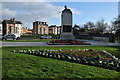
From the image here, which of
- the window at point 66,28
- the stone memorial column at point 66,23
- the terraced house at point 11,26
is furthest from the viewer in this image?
the terraced house at point 11,26

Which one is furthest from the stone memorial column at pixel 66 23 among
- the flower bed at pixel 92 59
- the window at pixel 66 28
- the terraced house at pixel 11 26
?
the terraced house at pixel 11 26

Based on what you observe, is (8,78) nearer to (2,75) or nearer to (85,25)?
(2,75)

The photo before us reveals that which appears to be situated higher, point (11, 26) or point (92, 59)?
point (11, 26)

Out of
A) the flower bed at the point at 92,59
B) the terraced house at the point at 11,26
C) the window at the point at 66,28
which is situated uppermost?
the terraced house at the point at 11,26

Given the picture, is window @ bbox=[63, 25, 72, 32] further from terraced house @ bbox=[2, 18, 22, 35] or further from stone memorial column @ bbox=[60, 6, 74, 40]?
terraced house @ bbox=[2, 18, 22, 35]

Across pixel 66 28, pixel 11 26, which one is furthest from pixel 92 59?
pixel 11 26

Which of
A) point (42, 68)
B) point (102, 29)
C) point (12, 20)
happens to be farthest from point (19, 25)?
point (42, 68)

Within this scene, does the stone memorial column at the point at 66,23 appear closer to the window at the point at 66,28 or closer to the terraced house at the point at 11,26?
the window at the point at 66,28

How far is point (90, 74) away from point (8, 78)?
9.53ft

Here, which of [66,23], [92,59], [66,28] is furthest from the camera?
[66,28]

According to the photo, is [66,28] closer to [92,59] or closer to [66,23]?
[66,23]

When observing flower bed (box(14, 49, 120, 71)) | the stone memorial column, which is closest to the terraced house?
the stone memorial column

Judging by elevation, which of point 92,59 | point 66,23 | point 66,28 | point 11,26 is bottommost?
point 92,59

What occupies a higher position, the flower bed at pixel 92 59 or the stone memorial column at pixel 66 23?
the stone memorial column at pixel 66 23
